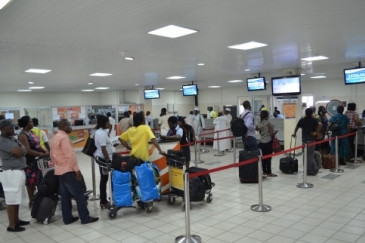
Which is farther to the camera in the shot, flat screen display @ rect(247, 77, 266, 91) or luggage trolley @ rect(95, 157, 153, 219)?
A: flat screen display @ rect(247, 77, 266, 91)

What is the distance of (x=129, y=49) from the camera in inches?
250

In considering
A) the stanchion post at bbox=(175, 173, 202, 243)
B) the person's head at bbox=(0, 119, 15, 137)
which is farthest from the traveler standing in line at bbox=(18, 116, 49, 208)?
the stanchion post at bbox=(175, 173, 202, 243)

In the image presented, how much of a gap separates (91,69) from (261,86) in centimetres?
603

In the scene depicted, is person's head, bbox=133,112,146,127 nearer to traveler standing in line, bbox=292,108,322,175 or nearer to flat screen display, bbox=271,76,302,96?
traveler standing in line, bbox=292,108,322,175

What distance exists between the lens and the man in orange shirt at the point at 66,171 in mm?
4340

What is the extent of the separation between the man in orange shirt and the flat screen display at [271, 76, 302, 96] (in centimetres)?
718

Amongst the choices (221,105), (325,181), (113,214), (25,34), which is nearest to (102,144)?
(113,214)

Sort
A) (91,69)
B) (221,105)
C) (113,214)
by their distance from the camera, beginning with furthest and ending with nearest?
(221,105) < (91,69) < (113,214)

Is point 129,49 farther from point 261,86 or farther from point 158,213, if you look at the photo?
point 261,86

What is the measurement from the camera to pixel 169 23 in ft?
14.6

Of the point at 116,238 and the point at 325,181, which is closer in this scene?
the point at 116,238

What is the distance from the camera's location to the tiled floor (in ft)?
13.1

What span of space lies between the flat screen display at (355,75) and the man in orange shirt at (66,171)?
798cm

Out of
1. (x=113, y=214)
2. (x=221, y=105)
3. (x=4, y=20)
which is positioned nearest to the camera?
(x=4, y=20)
